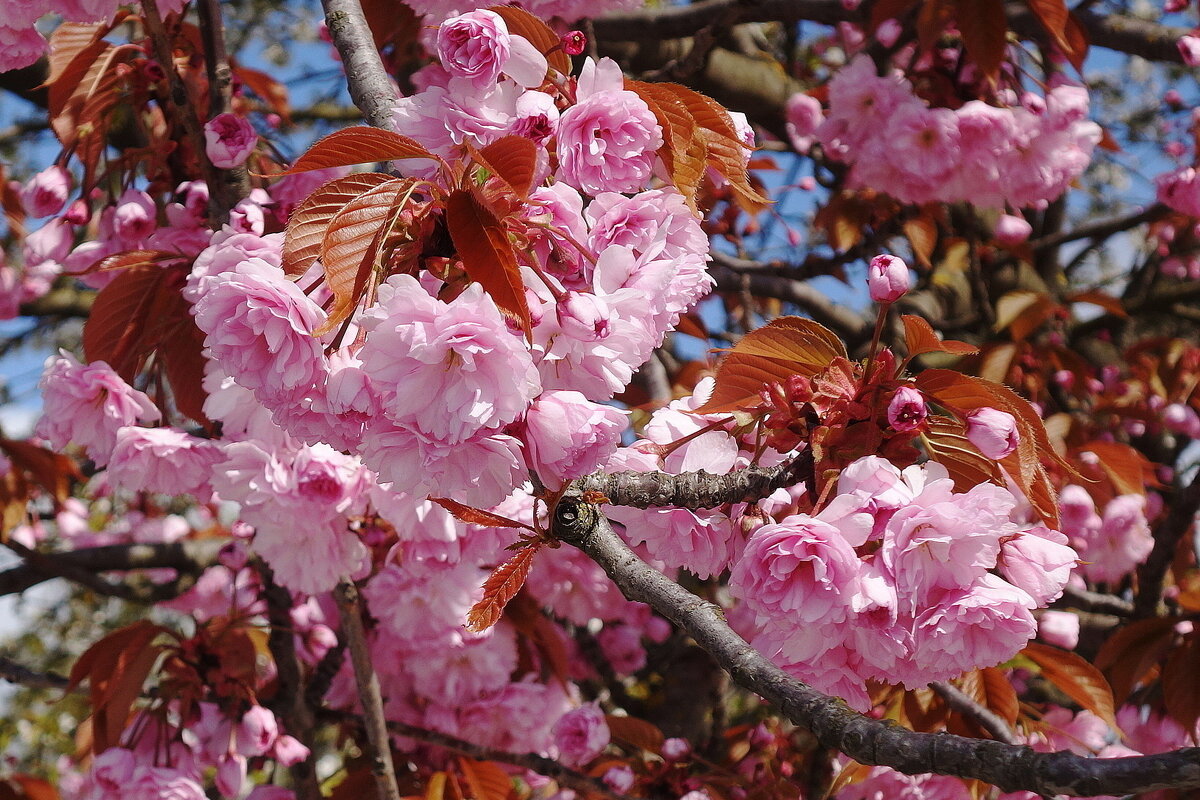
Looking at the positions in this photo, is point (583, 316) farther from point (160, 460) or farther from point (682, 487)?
point (160, 460)

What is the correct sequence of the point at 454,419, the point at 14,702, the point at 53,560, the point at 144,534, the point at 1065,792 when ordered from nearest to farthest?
the point at 1065,792, the point at 454,419, the point at 53,560, the point at 144,534, the point at 14,702

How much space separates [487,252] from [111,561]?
2.28 m

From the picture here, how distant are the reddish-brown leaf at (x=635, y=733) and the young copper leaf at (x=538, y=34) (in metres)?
1.54

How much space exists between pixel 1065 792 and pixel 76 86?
1.92 meters

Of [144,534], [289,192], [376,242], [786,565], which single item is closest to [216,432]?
[289,192]

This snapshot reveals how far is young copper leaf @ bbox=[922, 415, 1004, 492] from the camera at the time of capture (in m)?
1.20

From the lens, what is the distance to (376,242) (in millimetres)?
927

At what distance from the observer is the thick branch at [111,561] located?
255cm

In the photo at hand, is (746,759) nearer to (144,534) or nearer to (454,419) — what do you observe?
(454,419)

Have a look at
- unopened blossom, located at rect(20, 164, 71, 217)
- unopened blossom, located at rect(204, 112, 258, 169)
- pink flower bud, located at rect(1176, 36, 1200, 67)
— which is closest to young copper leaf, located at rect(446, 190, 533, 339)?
unopened blossom, located at rect(204, 112, 258, 169)

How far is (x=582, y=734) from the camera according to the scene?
7.14 ft

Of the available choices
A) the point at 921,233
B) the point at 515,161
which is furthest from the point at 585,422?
the point at 921,233

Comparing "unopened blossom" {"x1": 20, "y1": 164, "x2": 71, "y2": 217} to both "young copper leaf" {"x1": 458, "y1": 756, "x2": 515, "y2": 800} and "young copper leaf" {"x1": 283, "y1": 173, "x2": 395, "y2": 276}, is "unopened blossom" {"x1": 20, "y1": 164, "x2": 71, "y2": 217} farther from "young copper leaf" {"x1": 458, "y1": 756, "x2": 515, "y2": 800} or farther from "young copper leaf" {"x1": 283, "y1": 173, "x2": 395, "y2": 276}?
"young copper leaf" {"x1": 458, "y1": 756, "x2": 515, "y2": 800}

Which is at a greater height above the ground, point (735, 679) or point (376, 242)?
point (376, 242)
